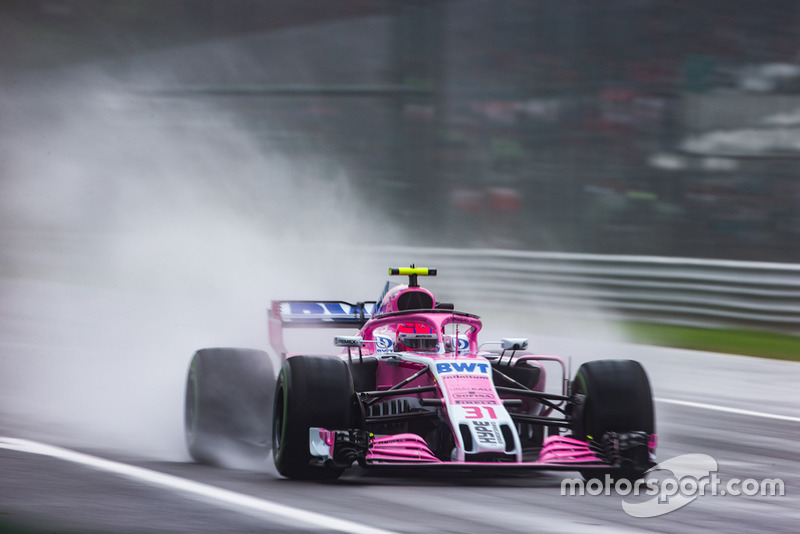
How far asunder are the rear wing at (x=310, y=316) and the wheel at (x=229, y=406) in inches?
41.5

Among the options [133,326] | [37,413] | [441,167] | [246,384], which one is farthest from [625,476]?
[441,167]

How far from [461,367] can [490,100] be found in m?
15.6

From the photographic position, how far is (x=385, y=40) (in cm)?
2466

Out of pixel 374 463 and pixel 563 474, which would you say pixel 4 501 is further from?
pixel 563 474

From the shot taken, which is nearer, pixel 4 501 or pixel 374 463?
pixel 4 501

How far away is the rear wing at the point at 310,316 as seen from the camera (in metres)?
9.82

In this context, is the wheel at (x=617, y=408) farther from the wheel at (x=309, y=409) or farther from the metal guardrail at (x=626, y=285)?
the metal guardrail at (x=626, y=285)

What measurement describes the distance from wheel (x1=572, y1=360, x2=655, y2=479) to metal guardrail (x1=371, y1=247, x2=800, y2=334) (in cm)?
711

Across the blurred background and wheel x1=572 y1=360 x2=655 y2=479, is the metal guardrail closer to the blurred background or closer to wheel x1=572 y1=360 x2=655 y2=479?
the blurred background

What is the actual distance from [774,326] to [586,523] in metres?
8.85

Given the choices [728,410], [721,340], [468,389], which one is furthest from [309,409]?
[721,340]

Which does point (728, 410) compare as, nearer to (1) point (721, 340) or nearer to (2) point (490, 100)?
(1) point (721, 340)

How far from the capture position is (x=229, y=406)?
28.0 feet

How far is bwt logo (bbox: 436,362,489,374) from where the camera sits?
301 inches
